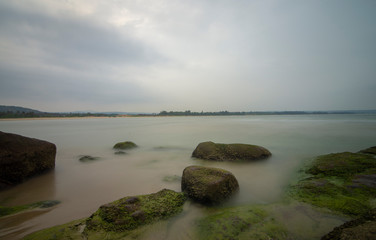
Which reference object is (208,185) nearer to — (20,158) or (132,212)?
(132,212)

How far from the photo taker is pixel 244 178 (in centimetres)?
527

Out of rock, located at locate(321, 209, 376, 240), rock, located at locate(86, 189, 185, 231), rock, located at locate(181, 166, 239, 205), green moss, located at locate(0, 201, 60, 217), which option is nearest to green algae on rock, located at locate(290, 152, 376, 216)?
rock, located at locate(321, 209, 376, 240)

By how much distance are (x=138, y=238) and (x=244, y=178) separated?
151 inches

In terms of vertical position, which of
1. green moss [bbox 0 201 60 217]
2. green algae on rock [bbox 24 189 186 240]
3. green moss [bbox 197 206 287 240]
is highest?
green algae on rock [bbox 24 189 186 240]

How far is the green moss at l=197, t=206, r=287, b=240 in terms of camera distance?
8.27 ft

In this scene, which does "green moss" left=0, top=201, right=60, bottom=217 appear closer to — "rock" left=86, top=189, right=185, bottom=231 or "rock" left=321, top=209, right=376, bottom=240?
"rock" left=86, top=189, right=185, bottom=231

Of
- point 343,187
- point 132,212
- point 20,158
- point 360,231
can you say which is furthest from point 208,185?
point 20,158

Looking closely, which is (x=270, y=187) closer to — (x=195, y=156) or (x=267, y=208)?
(x=267, y=208)

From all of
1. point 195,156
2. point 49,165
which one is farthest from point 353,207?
point 49,165

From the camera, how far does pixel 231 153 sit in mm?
7258

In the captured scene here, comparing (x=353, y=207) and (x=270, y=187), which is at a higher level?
(x=353, y=207)

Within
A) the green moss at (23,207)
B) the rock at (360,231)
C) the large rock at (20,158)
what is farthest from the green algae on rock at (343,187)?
the large rock at (20,158)

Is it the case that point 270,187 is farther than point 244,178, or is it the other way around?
point 244,178

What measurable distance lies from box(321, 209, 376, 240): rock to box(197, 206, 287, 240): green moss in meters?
0.72
